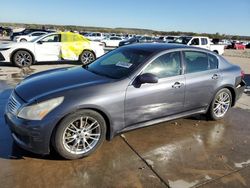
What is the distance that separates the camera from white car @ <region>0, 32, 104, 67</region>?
11.8m

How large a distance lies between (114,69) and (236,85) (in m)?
2.77

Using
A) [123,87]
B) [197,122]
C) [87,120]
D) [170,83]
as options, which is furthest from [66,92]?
[197,122]

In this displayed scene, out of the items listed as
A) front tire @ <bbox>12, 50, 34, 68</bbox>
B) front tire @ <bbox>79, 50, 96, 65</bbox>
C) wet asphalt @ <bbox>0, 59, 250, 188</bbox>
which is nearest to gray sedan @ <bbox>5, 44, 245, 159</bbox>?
wet asphalt @ <bbox>0, 59, 250, 188</bbox>

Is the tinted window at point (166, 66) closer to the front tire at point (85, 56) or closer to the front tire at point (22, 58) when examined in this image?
the front tire at point (22, 58)

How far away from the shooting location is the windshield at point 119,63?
180 inches

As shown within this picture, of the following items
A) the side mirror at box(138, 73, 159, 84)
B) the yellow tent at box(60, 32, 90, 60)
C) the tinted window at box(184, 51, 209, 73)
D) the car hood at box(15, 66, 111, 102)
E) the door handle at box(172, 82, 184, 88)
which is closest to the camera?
the car hood at box(15, 66, 111, 102)

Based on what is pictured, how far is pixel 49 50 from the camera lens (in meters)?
12.6

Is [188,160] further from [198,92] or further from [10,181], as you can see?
[10,181]

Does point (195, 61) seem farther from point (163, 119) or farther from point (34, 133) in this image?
point (34, 133)

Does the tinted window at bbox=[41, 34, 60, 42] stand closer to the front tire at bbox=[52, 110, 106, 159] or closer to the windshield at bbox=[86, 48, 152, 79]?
the windshield at bbox=[86, 48, 152, 79]

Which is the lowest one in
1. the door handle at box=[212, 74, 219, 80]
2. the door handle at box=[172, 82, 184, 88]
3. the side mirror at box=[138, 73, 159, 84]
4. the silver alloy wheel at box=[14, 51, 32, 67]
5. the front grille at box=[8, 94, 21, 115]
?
the silver alloy wheel at box=[14, 51, 32, 67]

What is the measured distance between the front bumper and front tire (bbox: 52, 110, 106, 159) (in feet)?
0.38

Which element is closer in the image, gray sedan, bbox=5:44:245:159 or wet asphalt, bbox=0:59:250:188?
wet asphalt, bbox=0:59:250:188

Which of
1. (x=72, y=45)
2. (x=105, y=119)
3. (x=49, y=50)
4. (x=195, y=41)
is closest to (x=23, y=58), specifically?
(x=49, y=50)
